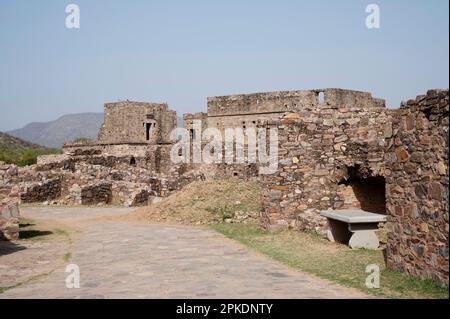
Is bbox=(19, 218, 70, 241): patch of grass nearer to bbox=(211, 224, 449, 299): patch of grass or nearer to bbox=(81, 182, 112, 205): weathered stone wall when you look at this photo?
bbox=(211, 224, 449, 299): patch of grass

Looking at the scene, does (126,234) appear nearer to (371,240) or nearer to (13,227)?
(13,227)

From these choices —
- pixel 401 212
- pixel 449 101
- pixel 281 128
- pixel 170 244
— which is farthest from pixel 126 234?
pixel 449 101

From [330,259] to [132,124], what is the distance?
36.6 meters

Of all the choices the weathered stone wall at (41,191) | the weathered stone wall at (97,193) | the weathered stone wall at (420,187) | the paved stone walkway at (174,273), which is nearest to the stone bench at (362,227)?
the paved stone walkway at (174,273)

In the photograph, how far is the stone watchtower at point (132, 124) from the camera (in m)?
43.7

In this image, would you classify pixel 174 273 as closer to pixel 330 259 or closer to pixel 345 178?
pixel 330 259

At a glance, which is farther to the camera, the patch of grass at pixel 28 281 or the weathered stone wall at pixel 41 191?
the weathered stone wall at pixel 41 191

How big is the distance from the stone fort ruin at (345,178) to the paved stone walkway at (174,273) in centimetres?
123

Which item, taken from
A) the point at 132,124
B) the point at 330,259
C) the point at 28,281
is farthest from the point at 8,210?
the point at 132,124

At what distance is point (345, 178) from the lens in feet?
38.5

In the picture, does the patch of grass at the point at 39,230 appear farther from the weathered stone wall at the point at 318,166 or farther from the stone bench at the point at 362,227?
the stone bench at the point at 362,227

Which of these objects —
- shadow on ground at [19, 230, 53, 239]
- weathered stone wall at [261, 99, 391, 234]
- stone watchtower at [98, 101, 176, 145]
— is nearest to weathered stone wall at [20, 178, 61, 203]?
shadow on ground at [19, 230, 53, 239]

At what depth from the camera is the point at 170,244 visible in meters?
10.7
